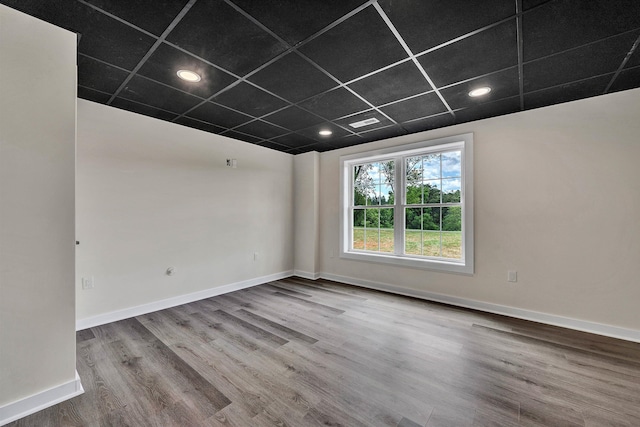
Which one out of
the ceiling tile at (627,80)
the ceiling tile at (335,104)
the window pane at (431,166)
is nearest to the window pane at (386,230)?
the window pane at (431,166)

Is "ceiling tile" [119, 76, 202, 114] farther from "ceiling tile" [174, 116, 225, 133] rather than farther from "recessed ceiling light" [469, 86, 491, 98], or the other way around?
"recessed ceiling light" [469, 86, 491, 98]

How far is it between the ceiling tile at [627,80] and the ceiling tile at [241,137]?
413cm

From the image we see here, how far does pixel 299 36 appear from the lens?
184 cm

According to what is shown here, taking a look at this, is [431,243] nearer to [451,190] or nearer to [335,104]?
[451,190]

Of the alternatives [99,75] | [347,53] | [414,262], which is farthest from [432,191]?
[99,75]

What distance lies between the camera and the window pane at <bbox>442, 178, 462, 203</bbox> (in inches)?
146

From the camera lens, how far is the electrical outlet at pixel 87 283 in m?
2.78

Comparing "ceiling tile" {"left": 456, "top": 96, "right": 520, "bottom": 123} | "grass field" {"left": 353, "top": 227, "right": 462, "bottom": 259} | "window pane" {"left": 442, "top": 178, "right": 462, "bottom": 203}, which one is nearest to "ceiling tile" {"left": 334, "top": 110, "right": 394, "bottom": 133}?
"ceiling tile" {"left": 456, "top": 96, "right": 520, "bottom": 123}

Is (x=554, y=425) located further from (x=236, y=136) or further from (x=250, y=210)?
(x=236, y=136)

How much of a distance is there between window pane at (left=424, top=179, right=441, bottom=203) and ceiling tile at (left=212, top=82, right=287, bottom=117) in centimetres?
242

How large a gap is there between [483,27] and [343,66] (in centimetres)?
100

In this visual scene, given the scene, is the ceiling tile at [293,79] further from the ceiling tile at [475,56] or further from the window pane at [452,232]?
the window pane at [452,232]

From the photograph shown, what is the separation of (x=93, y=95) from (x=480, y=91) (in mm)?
3947

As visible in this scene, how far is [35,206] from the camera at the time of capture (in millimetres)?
1646
